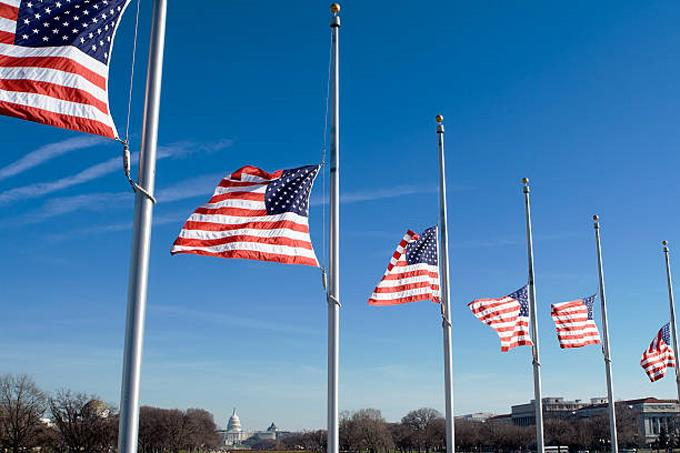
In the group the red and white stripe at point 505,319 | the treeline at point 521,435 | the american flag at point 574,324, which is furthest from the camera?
the treeline at point 521,435

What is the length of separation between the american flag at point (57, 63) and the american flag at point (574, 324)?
28.9 metres

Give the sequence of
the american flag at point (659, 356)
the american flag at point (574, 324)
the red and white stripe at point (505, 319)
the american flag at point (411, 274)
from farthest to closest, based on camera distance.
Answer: the american flag at point (659, 356) → the american flag at point (574, 324) → the red and white stripe at point (505, 319) → the american flag at point (411, 274)

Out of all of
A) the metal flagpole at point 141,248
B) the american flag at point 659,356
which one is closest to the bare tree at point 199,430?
the american flag at point 659,356

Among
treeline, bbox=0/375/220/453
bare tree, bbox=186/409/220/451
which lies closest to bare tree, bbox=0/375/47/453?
treeline, bbox=0/375/220/453

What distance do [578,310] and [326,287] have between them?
21500 mm

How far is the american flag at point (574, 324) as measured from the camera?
1499 inches

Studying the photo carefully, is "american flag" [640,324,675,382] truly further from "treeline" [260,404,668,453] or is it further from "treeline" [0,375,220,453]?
"treeline" [260,404,668,453]

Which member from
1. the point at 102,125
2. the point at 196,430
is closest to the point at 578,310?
the point at 102,125

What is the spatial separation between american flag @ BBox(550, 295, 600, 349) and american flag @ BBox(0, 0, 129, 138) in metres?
28.9

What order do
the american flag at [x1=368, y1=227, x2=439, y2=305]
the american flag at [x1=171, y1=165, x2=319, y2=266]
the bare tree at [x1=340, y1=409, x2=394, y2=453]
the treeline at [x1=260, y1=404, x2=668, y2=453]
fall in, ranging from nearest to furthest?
the american flag at [x1=171, y1=165, x2=319, y2=266], the american flag at [x1=368, y1=227, x2=439, y2=305], the treeline at [x1=260, y1=404, x2=668, y2=453], the bare tree at [x1=340, y1=409, x2=394, y2=453]

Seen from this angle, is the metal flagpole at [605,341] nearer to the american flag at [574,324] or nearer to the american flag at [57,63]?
the american flag at [574,324]

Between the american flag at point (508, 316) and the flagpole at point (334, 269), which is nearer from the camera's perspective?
the flagpole at point (334, 269)

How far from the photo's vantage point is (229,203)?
18703 millimetres

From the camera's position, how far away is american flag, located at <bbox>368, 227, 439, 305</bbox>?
85.1 feet
